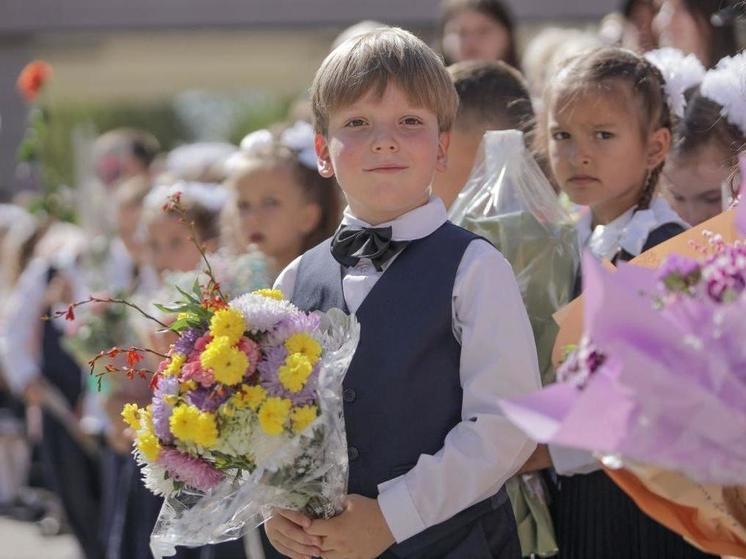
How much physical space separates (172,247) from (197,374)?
3.01 meters

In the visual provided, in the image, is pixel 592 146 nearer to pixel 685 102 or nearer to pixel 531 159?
pixel 531 159

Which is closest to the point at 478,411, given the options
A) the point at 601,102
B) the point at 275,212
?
the point at 601,102

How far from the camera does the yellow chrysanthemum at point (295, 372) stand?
2586mm

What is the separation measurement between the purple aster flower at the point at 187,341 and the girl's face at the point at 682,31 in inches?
110

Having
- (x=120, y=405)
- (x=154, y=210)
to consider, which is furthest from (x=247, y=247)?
(x=120, y=405)

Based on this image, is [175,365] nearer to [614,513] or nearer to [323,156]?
[323,156]

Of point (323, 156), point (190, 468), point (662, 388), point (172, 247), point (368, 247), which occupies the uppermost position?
point (662, 388)

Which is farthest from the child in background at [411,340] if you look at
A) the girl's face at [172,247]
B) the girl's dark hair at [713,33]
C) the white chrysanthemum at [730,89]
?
the girl's face at [172,247]

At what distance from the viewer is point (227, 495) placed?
2742 mm

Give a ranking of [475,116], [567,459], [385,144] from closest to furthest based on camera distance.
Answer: [385,144], [567,459], [475,116]

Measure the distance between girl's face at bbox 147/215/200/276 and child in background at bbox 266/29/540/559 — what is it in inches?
99.9

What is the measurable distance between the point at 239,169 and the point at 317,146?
155 centimetres

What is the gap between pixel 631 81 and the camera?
3578 millimetres

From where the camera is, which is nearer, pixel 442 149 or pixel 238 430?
pixel 238 430
